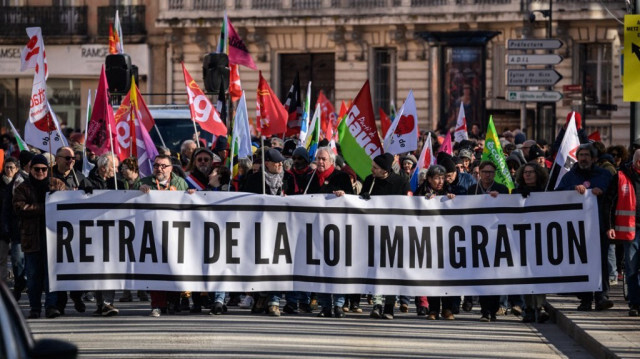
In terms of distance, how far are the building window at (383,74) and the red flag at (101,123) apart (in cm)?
3023

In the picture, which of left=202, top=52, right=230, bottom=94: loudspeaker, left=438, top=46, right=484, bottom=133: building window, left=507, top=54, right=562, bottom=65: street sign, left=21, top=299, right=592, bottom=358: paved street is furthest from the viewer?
left=438, top=46, right=484, bottom=133: building window

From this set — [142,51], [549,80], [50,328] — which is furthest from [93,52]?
[50,328]

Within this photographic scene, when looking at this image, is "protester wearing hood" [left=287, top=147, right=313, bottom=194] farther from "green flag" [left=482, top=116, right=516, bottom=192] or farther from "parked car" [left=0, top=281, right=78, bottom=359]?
"parked car" [left=0, top=281, right=78, bottom=359]

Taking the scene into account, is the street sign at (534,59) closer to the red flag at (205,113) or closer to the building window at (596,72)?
the red flag at (205,113)

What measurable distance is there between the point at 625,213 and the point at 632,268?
1.66 feet

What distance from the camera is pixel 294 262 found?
14453 mm

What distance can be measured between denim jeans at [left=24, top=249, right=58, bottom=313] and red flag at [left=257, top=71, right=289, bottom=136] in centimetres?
391

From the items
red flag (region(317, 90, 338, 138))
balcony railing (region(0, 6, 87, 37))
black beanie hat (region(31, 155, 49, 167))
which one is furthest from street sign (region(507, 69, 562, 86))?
balcony railing (region(0, 6, 87, 37))

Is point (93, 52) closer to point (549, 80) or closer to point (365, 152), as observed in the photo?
point (549, 80)

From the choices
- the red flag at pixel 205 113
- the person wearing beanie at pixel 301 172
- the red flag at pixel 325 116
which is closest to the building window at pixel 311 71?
the red flag at pixel 325 116

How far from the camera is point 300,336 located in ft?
42.6

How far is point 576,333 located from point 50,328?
4476mm

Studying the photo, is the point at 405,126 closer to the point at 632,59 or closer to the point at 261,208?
the point at 632,59

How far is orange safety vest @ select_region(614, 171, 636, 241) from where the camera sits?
47.6 ft
